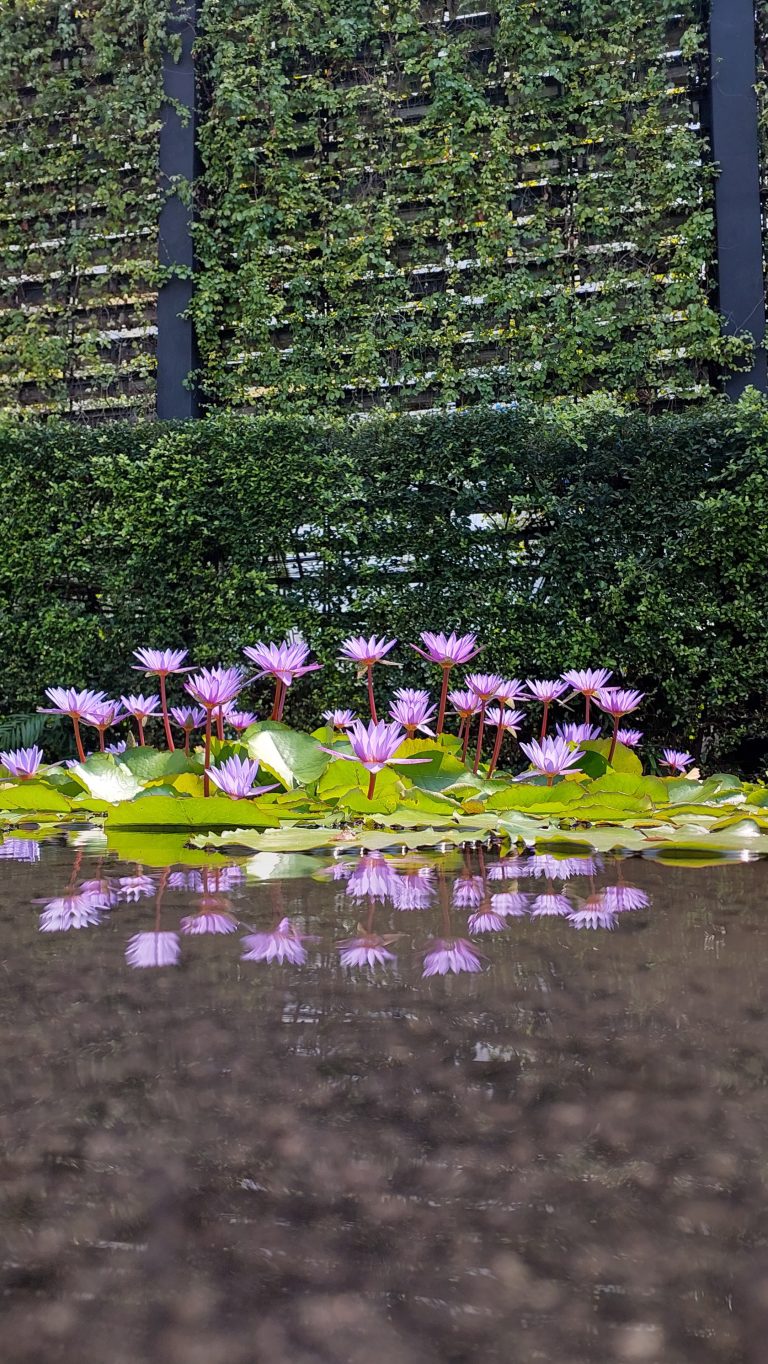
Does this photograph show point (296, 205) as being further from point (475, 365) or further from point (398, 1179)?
point (398, 1179)

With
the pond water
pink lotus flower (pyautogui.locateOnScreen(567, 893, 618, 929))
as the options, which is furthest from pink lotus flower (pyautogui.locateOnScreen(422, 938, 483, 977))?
Answer: pink lotus flower (pyautogui.locateOnScreen(567, 893, 618, 929))

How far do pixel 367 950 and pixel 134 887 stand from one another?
437 mm

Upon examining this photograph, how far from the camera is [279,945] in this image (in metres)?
0.64

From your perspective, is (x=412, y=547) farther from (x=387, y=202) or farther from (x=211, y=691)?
(x=387, y=202)

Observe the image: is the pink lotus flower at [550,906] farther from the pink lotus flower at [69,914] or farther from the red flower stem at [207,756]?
the red flower stem at [207,756]

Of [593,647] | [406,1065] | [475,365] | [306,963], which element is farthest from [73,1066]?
[475,365]

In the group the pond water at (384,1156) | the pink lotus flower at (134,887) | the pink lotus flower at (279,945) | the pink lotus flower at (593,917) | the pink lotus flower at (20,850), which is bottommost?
the pink lotus flower at (20,850)

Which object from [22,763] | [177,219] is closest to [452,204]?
[177,219]

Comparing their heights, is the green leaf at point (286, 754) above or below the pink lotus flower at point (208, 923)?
below

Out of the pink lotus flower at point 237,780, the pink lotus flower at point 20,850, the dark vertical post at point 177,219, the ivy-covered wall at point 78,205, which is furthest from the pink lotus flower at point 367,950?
the ivy-covered wall at point 78,205

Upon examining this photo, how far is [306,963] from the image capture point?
569 millimetres

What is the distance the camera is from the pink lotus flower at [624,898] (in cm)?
83

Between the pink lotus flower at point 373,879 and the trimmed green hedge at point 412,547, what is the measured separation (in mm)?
2833

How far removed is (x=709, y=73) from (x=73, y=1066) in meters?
6.61
